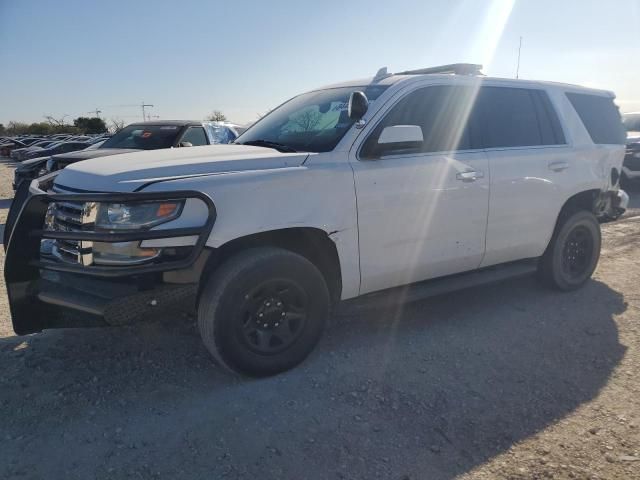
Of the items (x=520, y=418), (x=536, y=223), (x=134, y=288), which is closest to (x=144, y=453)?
(x=134, y=288)

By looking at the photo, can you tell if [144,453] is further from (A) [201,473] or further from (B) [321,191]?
(B) [321,191]

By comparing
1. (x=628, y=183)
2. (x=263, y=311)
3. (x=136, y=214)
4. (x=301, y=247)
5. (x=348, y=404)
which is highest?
(x=136, y=214)

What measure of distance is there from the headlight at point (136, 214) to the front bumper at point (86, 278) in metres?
0.05

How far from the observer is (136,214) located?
2771 mm

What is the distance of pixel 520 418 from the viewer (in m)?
2.90

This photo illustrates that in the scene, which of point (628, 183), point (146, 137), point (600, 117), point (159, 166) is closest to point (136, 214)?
point (159, 166)

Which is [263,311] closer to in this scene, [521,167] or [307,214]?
[307,214]

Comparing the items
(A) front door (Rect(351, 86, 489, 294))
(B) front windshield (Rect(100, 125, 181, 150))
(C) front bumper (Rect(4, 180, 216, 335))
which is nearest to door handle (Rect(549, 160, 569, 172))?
(A) front door (Rect(351, 86, 489, 294))

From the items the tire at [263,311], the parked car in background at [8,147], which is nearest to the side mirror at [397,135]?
the tire at [263,311]

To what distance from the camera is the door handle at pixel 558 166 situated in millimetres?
4562

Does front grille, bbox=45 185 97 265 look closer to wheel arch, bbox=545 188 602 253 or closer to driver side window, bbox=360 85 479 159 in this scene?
driver side window, bbox=360 85 479 159

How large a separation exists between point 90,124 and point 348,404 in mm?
73856

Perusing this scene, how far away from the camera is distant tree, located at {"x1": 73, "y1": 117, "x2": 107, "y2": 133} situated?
68.0 m

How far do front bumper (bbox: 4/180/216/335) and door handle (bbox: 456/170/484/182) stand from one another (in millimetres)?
1979
